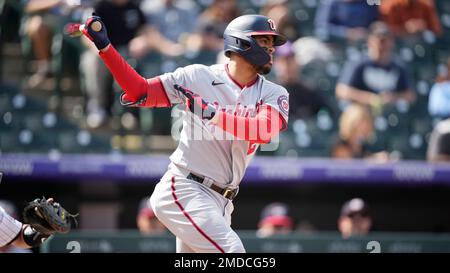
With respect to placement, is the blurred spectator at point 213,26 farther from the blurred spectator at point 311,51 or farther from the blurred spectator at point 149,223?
the blurred spectator at point 149,223

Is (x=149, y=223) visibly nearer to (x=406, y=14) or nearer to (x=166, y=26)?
(x=166, y=26)

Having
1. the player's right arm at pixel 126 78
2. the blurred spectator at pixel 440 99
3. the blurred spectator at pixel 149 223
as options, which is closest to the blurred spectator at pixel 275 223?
the blurred spectator at pixel 149 223

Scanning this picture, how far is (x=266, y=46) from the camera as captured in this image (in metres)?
5.24

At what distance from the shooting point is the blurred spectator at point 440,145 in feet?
30.1

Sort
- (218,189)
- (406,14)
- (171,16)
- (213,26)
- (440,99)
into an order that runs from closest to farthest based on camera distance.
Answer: (218,189), (440,99), (213,26), (171,16), (406,14)

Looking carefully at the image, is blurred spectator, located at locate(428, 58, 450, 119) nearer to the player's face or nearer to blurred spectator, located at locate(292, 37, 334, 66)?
blurred spectator, located at locate(292, 37, 334, 66)

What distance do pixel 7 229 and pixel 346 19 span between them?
5826 mm

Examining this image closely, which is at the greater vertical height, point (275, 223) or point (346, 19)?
→ point (346, 19)

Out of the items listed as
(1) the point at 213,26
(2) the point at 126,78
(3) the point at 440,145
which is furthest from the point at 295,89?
(2) the point at 126,78

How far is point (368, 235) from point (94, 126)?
112 inches

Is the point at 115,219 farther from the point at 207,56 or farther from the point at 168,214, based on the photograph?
the point at 168,214

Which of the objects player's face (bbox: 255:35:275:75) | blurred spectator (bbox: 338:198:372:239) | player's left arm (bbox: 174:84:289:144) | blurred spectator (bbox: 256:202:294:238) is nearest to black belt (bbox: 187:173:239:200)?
player's left arm (bbox: 174:84:289:144)

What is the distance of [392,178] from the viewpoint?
893 cm

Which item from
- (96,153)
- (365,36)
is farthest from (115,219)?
(365,36)
